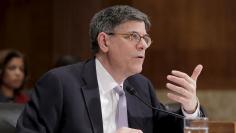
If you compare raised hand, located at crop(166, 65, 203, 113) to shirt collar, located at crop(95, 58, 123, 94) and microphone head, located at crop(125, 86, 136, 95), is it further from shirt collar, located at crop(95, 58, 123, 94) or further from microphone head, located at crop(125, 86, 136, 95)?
shirt collar, located at crop(95, 58, 123, 94)

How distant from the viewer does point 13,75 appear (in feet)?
15.9

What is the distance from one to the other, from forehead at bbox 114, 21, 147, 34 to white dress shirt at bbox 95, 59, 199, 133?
20cm

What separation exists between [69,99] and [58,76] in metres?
0.12

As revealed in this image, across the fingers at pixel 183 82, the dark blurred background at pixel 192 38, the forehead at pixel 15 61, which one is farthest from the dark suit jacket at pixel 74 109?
the dark blurred background at pixel 192 38

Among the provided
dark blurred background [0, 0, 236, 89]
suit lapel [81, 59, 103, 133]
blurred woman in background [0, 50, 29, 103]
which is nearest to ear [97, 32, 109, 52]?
suit lapel [81, 59, 103, 133]

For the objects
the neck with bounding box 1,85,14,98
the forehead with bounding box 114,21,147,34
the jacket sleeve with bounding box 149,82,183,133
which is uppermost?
the forehead with bounding box 114,21,147,34

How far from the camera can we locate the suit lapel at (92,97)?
8.05ft

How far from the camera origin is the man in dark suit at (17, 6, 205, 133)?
2.38 metres

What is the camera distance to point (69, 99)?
2.42 m

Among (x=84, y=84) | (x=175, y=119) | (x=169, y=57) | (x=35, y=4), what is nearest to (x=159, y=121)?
(x=175, y=119)

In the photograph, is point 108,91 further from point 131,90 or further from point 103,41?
point 103,41

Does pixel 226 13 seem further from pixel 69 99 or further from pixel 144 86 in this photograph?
pixel 69 99

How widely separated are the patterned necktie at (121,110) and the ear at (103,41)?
0.64 ft

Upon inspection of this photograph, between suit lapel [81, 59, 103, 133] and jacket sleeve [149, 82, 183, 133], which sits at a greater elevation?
suit lapel [81, 59, 103, 133]
